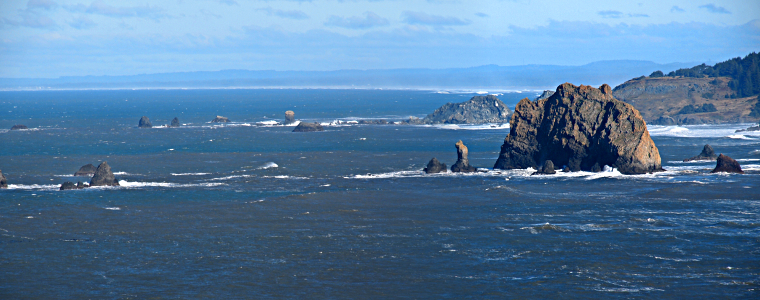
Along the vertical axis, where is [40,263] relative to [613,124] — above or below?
below

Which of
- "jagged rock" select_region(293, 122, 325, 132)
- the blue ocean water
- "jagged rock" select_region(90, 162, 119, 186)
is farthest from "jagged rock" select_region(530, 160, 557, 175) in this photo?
"jagged rock" select_region(293, 122, 325, 132)

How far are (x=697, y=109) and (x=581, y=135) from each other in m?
125

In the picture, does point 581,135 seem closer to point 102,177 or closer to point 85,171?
point 102,177

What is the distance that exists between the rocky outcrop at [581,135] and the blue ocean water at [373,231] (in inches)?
118

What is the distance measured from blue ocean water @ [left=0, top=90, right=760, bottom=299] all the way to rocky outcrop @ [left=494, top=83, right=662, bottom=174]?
300 cm

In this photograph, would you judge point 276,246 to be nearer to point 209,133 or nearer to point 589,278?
point 589,278

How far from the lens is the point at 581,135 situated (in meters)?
87.1

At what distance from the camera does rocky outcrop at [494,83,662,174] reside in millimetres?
84188

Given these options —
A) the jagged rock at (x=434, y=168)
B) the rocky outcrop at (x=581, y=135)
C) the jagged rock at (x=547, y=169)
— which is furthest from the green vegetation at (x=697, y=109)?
the jagged rock at (x=434, y=168)

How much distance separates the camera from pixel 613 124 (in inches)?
3317

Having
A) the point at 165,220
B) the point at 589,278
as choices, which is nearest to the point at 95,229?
the point at 165,220

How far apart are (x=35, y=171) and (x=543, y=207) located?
6905cm

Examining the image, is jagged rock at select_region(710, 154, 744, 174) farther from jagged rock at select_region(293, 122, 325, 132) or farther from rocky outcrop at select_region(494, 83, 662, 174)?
jagged rock at select_region(293, 122, 325, 132)

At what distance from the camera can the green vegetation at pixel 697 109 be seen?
193625 millimetres
